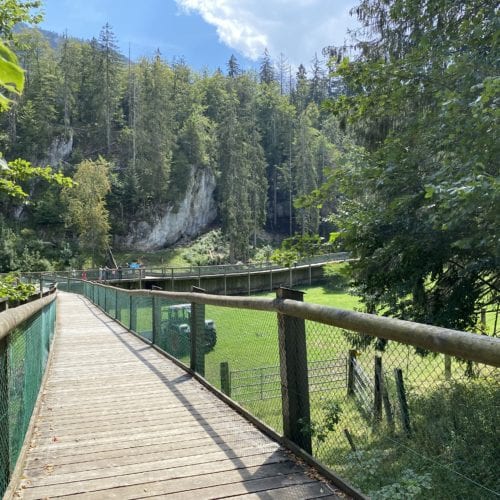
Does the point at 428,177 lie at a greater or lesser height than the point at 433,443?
greater

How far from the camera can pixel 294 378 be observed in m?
3.26

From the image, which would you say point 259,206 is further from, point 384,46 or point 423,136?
point 423,136

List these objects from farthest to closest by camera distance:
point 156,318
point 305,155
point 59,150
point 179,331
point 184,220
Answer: point 305,155 → point 59,150 → point 184,220 → point 156,318 → point 179,331

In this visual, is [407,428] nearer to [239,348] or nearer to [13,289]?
[13,289]

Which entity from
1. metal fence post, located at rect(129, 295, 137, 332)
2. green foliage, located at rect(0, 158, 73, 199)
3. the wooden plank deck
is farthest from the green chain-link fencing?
metal fence post, located at rect(129, 295, 137, 332)

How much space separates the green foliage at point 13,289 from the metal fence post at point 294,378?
3.09 m

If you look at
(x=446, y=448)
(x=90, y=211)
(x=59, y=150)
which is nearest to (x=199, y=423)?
(x=446, y=448)

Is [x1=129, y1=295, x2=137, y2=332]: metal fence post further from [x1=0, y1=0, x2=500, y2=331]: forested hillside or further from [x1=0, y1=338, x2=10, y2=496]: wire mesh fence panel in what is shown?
[x1=0, y1=338, x2=10, y2=496]: wire mesh fence panel

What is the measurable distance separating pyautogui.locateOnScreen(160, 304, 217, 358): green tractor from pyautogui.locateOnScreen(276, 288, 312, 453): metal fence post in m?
2.88

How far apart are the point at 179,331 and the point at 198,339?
103 centimetres

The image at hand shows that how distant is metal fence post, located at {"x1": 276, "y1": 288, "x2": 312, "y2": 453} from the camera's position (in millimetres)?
3195

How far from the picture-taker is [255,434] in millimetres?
3590

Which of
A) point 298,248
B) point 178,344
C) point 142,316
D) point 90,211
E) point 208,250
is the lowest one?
point 178,344

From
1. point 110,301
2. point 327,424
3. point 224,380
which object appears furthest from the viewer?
point 110,301
